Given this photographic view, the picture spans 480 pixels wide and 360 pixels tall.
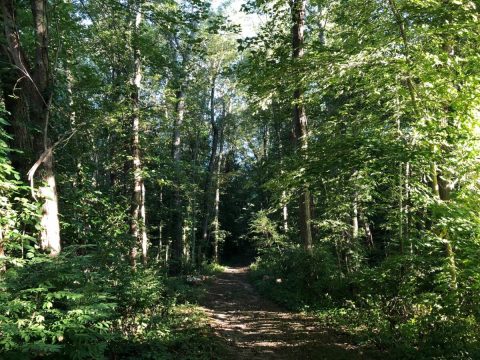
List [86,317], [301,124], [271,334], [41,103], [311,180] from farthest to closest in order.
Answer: [301,124], [271,334], [311,180], [41,103], [86,317]

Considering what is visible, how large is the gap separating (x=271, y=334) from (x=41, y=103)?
22.3 feet

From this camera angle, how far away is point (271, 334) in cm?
799

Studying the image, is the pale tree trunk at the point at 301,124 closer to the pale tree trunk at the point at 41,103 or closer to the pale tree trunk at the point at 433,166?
the pale tree trunk at the point at 433,166

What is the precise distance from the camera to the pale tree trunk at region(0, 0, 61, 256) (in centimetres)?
518

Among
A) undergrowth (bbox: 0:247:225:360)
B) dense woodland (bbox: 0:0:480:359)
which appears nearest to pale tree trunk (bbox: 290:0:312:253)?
dense woodland (bbox: 0:0:480:359)

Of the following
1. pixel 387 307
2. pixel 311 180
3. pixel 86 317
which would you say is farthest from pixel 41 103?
pixel 387 307

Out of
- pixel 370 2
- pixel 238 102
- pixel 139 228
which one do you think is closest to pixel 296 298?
pixel 139 228

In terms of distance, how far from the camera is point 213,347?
677 cm

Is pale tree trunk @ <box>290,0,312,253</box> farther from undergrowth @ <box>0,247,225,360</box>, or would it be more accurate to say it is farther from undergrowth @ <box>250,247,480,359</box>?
undergrowth @ <box>0,247,225,360</box>

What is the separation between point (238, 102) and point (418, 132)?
85.4 feet

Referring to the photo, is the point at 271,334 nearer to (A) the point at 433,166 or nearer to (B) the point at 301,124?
(A) the point at 433,166

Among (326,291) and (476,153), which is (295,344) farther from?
(476,153)

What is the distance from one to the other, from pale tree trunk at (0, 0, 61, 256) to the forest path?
156 inches

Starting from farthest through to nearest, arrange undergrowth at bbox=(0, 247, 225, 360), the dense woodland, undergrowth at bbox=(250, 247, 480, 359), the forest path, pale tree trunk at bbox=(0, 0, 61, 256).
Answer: the forest path, pale tree trunk at bbox=(0, 0, 61, 256), undergrowth at bbox=(250, 247, 480, 359), the dense woodland, undergrowth at bbox=(0, 247, 225, 360)
